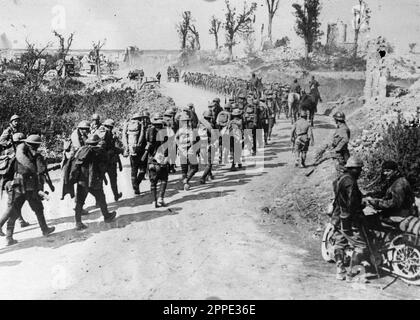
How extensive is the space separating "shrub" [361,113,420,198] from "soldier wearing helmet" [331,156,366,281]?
2.57 meters

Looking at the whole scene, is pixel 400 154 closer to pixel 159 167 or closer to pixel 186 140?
pixel 186 140

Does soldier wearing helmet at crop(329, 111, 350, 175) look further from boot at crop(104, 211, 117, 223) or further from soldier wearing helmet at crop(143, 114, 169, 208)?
boot at crop(104, 211, 117, 223)

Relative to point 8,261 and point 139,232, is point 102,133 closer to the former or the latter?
point 139,232

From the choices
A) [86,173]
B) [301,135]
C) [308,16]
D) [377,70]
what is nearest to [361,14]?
[377,70]

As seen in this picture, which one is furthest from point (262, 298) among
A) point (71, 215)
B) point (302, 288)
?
point (71, 215)

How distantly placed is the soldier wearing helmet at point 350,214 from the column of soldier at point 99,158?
394cm

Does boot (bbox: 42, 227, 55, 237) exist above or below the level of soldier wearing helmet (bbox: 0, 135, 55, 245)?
below

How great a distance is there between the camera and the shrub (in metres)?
8.90

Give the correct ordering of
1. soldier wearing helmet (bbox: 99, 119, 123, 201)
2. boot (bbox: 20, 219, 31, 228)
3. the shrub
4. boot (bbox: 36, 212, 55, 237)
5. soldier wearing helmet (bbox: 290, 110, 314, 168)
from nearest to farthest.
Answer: boot (bbox: 36, 212, 55, 237) → boot (bbox: 20, 219, 31, 228) → the shrub → soldier wearing helmet (bbox: 99, 119, 123, 201) → soldier wearing helmet (bbox: 290, 110, 314, 168)

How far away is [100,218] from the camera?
8.62 m

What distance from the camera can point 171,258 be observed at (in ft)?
22.4

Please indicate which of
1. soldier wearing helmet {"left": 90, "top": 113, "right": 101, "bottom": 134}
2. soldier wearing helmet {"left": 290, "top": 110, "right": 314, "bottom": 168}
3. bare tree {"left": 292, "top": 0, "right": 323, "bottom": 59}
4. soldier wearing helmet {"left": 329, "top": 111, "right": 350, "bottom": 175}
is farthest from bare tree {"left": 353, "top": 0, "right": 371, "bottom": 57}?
soldier wearing helmet {"left": 90, "top": 113, "right": 101, "bottom": 134}

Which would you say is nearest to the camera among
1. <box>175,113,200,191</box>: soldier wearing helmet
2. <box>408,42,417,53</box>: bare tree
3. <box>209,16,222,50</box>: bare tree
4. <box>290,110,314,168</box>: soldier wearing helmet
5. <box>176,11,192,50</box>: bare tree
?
<box>175,113,200,191</box>: soldier wearing helmet
